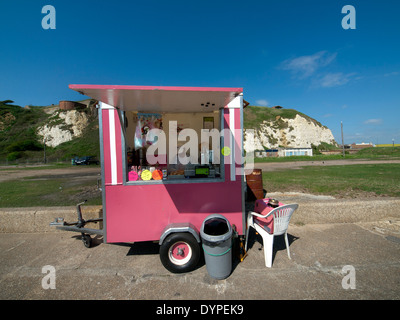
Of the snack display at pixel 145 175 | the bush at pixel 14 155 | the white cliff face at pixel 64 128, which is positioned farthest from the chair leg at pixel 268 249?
the white cliff face at pixel 64 128

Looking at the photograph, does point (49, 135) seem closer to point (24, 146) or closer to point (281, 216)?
point (24, 146)

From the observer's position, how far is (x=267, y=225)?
341 cm

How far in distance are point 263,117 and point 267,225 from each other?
225ft

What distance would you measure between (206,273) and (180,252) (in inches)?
22.6

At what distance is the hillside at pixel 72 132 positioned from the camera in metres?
46.6

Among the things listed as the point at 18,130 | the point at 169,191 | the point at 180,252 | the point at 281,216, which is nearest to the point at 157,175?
the point at 169,191

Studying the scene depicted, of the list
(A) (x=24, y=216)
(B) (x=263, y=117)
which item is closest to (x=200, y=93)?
(A) (x=24, y=216)

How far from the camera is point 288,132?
5916 centimetres

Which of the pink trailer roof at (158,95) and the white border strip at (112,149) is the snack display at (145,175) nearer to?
the white border strip at (112,149)

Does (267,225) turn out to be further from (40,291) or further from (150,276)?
(40,291)

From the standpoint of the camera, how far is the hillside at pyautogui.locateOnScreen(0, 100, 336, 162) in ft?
153

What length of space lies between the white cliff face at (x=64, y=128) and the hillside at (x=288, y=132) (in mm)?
48660

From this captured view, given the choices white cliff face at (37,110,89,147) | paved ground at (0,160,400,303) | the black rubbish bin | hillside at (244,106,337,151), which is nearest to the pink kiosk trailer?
the black rubbish bin
